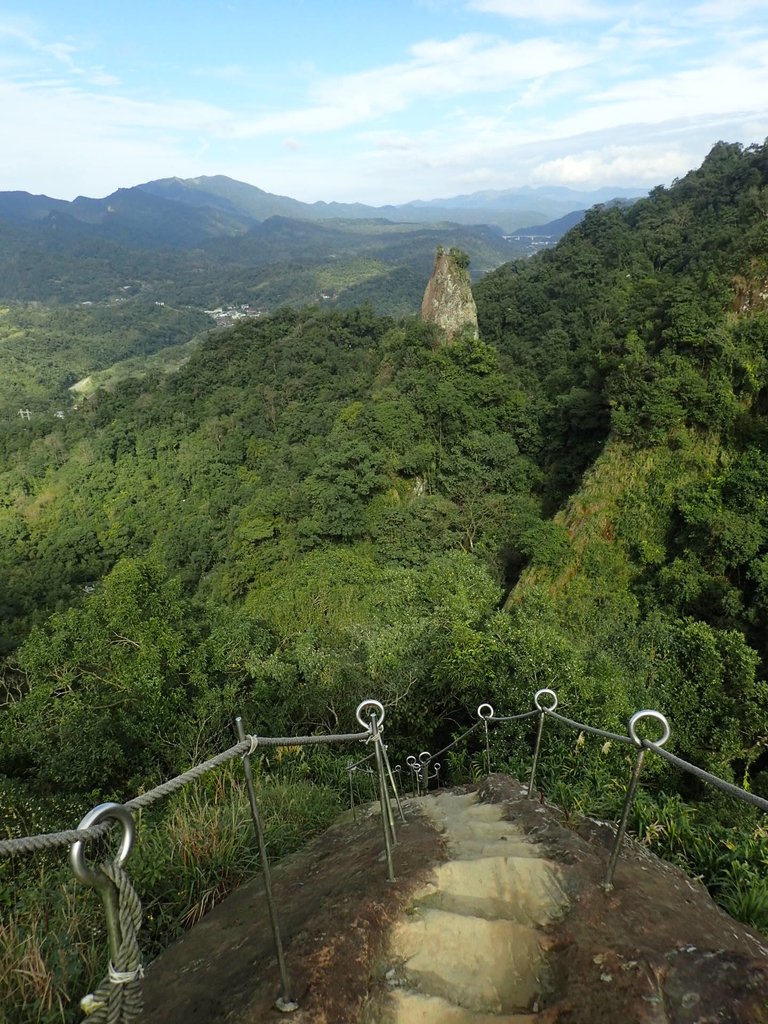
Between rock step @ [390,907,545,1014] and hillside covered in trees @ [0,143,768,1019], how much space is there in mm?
1403

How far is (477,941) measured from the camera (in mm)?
2312

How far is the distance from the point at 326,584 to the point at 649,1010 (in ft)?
54.6

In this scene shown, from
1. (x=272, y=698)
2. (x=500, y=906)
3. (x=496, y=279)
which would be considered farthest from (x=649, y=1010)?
(x=496, y=279)

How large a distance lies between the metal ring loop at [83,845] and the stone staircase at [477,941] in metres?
1.34

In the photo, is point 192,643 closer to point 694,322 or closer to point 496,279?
point 694,322

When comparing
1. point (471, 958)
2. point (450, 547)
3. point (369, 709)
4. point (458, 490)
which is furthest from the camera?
point (458, 490)

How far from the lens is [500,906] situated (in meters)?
2.53

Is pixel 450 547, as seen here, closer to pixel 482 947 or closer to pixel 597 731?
pixel 597 731

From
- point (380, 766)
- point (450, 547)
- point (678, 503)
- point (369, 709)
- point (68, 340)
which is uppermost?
point (68, 340)

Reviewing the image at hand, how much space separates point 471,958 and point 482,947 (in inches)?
2.3

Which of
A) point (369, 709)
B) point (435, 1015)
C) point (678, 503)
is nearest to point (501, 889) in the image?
point (435, 1015)

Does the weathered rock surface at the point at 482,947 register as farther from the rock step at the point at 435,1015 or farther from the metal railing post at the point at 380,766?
the metal railing post at the point at 380,766

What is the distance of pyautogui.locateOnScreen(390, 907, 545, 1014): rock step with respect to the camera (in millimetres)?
2119

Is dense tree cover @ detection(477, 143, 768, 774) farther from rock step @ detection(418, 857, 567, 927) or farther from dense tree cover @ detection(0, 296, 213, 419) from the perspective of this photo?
dense tree cover @ detection(0, 296, 213, 419)
